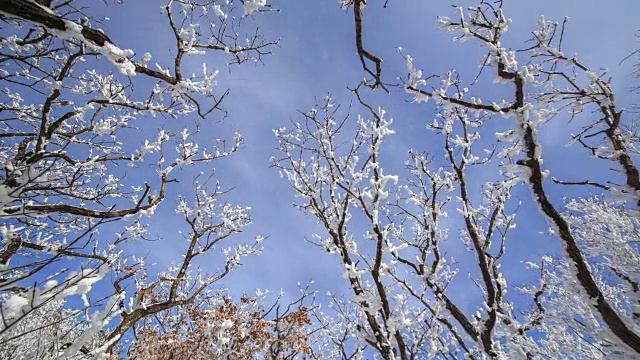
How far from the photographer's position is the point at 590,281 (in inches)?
144

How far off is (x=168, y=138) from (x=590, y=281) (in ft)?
25.3

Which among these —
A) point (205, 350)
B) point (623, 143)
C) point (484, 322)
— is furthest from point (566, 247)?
point (205, 350)

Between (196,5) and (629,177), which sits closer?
(196,5)

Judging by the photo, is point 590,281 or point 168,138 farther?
point 168,138

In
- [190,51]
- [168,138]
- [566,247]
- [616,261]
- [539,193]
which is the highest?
[168,138]

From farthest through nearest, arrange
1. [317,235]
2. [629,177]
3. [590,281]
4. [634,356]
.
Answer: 1. [317,235]
2. [629,177]
3. [590,281]
4. [634,356]

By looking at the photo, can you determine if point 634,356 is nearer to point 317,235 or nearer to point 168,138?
point 317,235

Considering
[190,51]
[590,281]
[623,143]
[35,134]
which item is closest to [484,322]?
[590,281]

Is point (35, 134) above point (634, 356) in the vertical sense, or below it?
above

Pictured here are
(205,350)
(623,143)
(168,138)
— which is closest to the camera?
(623,143)

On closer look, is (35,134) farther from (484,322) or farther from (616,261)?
(616,261)

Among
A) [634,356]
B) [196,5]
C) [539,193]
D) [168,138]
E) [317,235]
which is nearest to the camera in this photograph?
[634,356]

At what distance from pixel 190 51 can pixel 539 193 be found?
478 centimetres

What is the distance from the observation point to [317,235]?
635cm
